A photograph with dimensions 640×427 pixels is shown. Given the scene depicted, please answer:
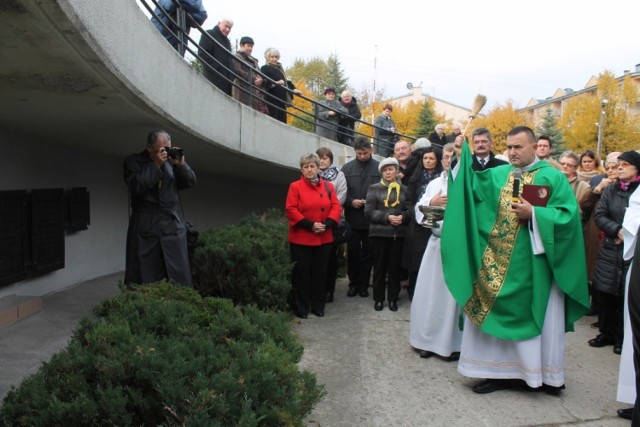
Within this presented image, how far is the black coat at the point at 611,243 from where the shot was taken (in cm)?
526

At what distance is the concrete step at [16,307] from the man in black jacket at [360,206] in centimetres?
363

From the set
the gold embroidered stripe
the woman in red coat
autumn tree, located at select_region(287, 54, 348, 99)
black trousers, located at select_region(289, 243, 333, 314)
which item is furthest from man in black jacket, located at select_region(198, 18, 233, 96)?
autumn tree, located at select_region(287, 54, 348, 99)

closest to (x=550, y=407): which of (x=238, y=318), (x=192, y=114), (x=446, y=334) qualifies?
(x=446, y=334)

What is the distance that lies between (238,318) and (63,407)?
47.9 inches

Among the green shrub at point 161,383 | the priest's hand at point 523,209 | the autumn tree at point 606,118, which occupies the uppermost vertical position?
the autumn tree at point 606,118

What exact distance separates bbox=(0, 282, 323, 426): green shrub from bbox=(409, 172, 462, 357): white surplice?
230 centimetres

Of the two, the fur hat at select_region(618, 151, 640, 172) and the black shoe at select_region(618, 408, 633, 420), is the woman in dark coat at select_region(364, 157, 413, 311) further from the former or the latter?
the black shoe at select_region(618, 408, 633, 420)

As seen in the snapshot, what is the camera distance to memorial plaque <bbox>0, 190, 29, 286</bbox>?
18.4ft

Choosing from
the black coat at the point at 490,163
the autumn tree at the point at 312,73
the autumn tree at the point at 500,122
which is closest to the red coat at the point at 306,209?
the black coat at the point at 490,163

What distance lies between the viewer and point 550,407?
3963 mm

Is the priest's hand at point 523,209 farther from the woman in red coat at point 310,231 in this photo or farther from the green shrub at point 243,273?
the green shrub at point 243,273

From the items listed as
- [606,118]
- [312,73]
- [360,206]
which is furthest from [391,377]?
[312,73]

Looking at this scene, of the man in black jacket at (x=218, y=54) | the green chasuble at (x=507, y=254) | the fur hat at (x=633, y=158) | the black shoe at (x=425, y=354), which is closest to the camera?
the green chasuble at (x=507, y=254)

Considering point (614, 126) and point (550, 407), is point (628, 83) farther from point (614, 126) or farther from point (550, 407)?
point (550, 407)
